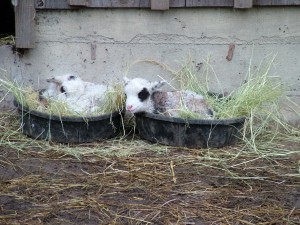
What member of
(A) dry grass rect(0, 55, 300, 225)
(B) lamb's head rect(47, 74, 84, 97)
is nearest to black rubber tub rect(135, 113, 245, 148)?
(A) dry grass rect(0, 55, 300, 225)

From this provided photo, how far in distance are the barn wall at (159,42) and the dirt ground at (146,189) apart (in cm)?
113

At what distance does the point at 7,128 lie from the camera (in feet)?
18.0

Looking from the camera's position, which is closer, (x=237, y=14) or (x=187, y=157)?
(x=187, y=157)

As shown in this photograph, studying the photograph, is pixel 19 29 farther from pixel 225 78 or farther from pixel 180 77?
pixel 225 78

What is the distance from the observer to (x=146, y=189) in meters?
4.17

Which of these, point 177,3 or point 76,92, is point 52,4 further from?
point 177,3

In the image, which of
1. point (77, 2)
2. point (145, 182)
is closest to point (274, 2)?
point (77, 2)

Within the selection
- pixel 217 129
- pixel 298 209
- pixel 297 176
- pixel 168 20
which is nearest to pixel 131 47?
pixel 168 20

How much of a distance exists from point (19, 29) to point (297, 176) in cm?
324

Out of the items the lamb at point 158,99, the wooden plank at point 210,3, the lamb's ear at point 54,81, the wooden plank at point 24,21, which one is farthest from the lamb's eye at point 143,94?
the wooden plank at point 24,21

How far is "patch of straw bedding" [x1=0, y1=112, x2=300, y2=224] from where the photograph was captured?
371 cm

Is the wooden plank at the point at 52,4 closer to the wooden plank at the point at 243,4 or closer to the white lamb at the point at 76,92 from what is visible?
the white lamb at the point at 76,92

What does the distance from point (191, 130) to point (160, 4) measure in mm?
1454

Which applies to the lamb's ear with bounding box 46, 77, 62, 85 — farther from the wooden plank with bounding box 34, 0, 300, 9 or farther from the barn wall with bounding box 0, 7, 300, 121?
the wooden plank with bounding box 34, 0, 300, 9
